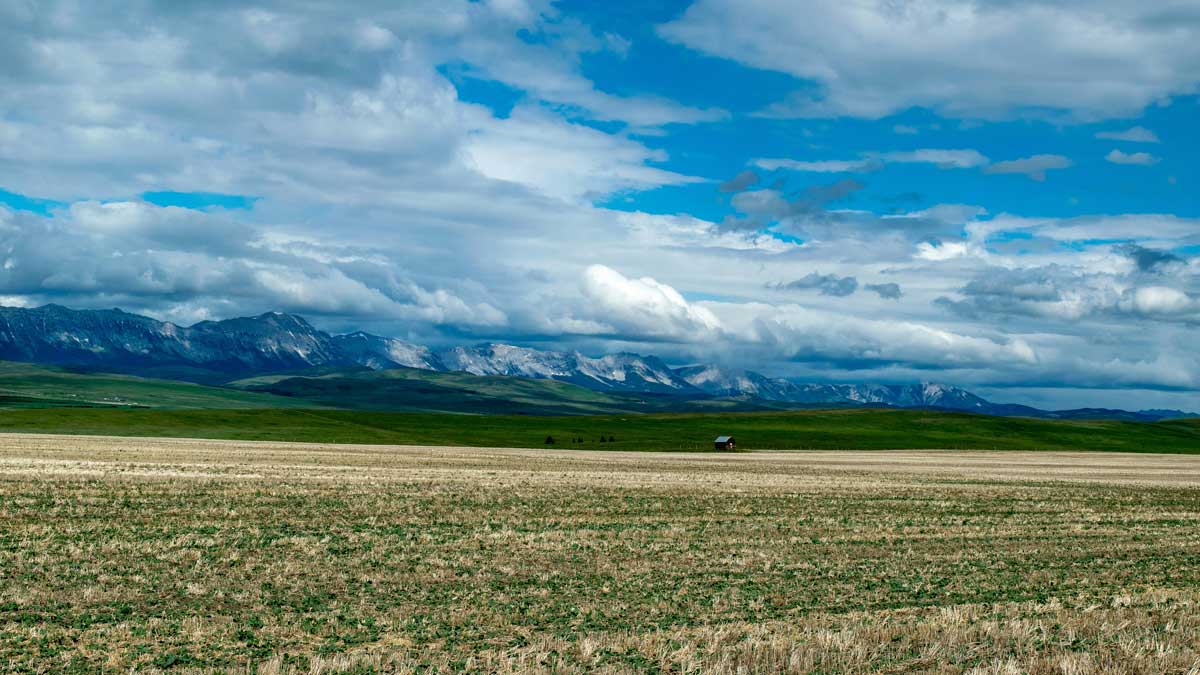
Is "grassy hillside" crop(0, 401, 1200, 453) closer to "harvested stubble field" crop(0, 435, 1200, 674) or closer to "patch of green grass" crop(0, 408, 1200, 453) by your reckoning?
"patch of green grass" crop(0, 408, 1200, 453)

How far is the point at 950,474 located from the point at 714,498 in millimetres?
38945

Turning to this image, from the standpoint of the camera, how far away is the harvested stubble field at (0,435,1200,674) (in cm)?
1755

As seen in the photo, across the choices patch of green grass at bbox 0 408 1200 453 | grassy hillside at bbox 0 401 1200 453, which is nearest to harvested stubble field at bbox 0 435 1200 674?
patch of green grass at bbox 0 408 1200 453

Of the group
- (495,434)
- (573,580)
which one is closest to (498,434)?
(495,434)

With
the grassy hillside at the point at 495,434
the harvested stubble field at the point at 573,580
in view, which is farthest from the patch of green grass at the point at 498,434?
the harvested stubble field at the point at 573,580

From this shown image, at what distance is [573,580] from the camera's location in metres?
25.9

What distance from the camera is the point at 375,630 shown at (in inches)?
773

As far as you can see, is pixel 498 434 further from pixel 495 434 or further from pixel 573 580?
pixel 573 580

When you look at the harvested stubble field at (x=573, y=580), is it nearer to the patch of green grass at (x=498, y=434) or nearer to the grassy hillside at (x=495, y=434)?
the patch of green grass at (x=498, y=434)

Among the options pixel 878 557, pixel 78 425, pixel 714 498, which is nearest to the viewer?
pixel 878 557

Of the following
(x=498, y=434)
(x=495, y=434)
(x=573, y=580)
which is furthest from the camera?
(x=498, y=434)

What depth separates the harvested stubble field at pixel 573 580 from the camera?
17.5 m

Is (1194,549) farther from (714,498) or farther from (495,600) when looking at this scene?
(495,600)

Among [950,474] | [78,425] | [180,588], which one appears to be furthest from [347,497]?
[78,425]
